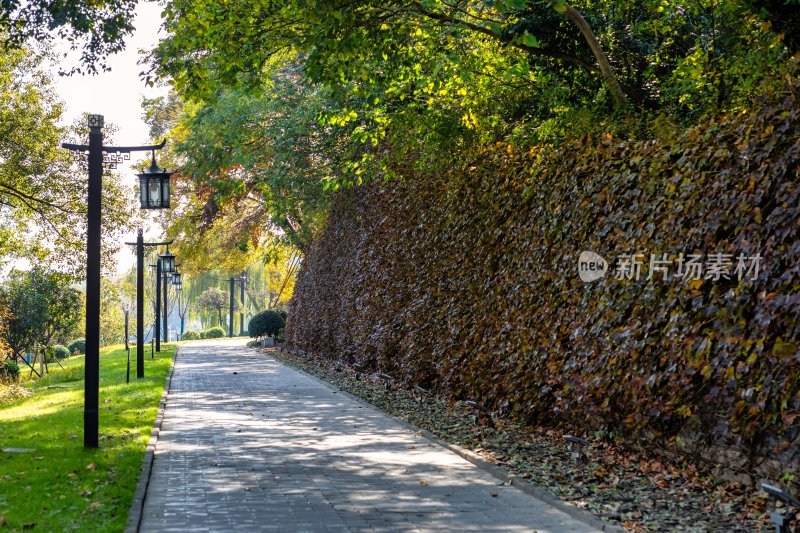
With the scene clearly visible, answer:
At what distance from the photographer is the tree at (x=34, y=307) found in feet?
118

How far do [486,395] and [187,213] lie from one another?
21.0m

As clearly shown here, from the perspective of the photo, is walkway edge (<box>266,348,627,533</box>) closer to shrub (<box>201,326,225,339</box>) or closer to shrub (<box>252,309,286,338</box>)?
shrub (<box>252,309,286,338</box>)

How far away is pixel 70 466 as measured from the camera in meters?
8.66

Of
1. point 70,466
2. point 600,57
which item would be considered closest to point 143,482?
point 70,466

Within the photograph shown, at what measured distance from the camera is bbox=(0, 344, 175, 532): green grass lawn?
6.57m

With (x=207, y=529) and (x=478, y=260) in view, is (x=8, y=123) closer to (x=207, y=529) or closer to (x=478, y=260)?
(x=478, y=260)

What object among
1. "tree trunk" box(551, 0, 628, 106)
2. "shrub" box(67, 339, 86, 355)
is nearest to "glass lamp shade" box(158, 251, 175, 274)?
"tree trunk" box(551, 0, 628, 106)

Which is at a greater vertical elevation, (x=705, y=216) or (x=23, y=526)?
(x=705, y=216)

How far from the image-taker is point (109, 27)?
43.2 feet

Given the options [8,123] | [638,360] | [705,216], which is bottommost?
[638,360]

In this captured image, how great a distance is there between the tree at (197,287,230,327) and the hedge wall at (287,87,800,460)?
6202 cm

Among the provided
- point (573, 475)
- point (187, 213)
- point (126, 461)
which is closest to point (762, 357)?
point (573, 475)

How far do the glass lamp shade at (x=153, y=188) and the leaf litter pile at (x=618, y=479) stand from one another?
5.16m

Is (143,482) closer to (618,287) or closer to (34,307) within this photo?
(618,287)
